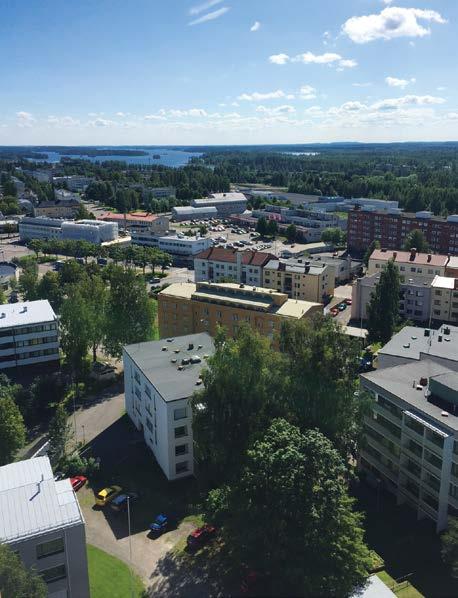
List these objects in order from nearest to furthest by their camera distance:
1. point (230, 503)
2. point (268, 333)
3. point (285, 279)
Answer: point (230, 503)
point (268, 333)
point (285, 279)

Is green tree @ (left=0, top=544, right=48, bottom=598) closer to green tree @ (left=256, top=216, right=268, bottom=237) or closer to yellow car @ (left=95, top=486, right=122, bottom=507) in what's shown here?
yellow car @ (left=95, top=486, right=122, bottom=507)

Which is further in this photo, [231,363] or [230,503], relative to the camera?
[231,363]

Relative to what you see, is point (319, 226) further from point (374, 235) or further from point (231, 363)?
point (231, 363)

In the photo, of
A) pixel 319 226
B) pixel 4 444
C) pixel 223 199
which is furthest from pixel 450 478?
pixel 223 199

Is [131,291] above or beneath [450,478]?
A: above

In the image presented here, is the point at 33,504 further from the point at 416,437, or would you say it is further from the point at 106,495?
the point at 416,437

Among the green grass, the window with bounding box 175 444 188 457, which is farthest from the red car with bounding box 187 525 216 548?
the window with bounding box 175 444 188 457

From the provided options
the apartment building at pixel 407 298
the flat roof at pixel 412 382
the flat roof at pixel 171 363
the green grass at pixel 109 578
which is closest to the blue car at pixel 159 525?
the green grass at pixel 109 578
